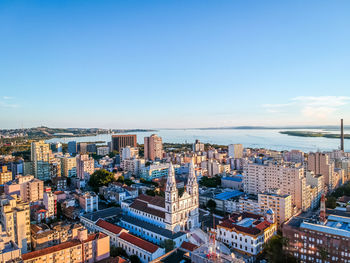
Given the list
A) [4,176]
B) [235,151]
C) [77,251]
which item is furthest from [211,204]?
[235,151]

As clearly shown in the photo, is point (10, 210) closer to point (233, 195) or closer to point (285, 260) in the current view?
point (285, 260)

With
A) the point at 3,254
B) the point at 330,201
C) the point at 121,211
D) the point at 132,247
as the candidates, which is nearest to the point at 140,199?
the point at 121,211

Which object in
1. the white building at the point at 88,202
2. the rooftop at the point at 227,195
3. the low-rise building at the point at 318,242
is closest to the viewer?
the low-rise building at the point at 318,242

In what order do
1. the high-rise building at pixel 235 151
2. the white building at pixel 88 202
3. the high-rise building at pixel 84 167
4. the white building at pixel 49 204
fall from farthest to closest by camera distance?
the high-rise building at pixel 235 151, the high-rise building at pixel 84 167, the white building at pixel 88 202, the white building at pixel 49 204

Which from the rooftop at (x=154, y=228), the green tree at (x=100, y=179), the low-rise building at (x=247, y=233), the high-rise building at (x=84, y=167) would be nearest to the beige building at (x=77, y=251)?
the rooftop at (x=154, y=228)

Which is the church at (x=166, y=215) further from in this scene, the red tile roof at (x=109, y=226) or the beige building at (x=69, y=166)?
the beige building at (x=69, y=166)

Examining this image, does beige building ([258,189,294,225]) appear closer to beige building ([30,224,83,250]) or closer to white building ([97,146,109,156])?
beige building ([30,224,83,250])
